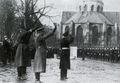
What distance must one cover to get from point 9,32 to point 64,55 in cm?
2731

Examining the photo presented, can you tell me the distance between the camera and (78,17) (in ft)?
318

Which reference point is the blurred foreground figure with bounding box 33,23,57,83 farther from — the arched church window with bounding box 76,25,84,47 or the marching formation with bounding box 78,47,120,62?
the arched church window with bounding box 76,25,84,47

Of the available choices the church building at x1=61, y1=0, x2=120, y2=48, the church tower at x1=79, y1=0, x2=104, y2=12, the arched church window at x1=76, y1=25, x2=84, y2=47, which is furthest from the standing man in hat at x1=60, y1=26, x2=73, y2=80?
the church tower at x1=79, y1=0, x2=104, y2=12

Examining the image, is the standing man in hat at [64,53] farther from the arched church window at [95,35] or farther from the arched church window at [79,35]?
the arched church window at [95,35]

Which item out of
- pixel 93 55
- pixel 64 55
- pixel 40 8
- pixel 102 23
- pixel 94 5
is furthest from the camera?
pixel 94 5

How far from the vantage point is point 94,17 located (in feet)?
309

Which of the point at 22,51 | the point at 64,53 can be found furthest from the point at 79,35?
the point at 22,51

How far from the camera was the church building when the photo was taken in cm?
8962

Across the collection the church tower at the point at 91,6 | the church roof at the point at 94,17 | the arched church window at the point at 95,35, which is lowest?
the arched church window at the point at 95,35

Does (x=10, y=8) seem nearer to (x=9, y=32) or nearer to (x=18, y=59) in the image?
(x=9, y=32)

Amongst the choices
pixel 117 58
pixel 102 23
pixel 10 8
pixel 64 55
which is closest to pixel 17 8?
pixel 10 8

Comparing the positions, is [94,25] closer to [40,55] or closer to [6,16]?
[6,16]

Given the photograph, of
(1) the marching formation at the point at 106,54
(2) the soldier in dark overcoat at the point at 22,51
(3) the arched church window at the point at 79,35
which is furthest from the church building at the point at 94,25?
(2) the soldier in dark overcoat at the point at 22,51

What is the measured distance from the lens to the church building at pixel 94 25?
8962 cm
